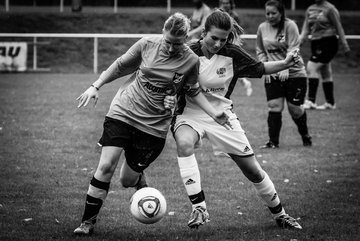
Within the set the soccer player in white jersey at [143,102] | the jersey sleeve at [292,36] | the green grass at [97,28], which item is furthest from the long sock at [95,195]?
the green grass at [97,28]

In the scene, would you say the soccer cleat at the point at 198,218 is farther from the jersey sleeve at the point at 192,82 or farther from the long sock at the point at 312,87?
the long sock at the point at 312,87

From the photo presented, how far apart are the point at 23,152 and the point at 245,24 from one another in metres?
19.6

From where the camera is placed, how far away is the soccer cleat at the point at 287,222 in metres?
5.51

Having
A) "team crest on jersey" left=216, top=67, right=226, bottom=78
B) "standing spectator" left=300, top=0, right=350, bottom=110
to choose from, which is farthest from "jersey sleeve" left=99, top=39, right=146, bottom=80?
"standing spectator" left=300, top=0, right=350, bottom=110

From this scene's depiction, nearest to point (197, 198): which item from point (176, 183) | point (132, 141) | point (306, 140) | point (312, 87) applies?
point (132, 141)

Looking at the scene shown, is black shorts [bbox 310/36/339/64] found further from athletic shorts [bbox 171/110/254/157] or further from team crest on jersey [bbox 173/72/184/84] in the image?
team crest on jersey [bbox 173/72/184/84]

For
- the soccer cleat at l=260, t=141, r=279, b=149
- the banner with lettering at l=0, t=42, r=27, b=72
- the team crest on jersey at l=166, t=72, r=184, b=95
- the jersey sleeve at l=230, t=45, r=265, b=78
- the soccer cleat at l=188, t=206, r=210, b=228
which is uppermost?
the jersey sleeve at l=230, t=45, r=265, b=78

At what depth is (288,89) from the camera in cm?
945

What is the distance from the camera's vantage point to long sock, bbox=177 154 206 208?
5299mm

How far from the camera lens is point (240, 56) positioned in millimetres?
5703

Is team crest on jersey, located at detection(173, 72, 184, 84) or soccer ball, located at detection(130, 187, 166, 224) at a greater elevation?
team crest on jersey, located at detection(173, 72, 184, 84)

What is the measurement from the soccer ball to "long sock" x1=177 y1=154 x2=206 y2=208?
0.28 metres

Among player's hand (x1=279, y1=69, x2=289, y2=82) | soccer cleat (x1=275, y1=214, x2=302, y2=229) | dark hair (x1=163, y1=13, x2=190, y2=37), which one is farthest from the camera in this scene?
player's hand (x1=279, y1=69, x2=289, y2=82)

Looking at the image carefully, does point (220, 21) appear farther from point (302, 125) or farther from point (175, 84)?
point (302, 125)
